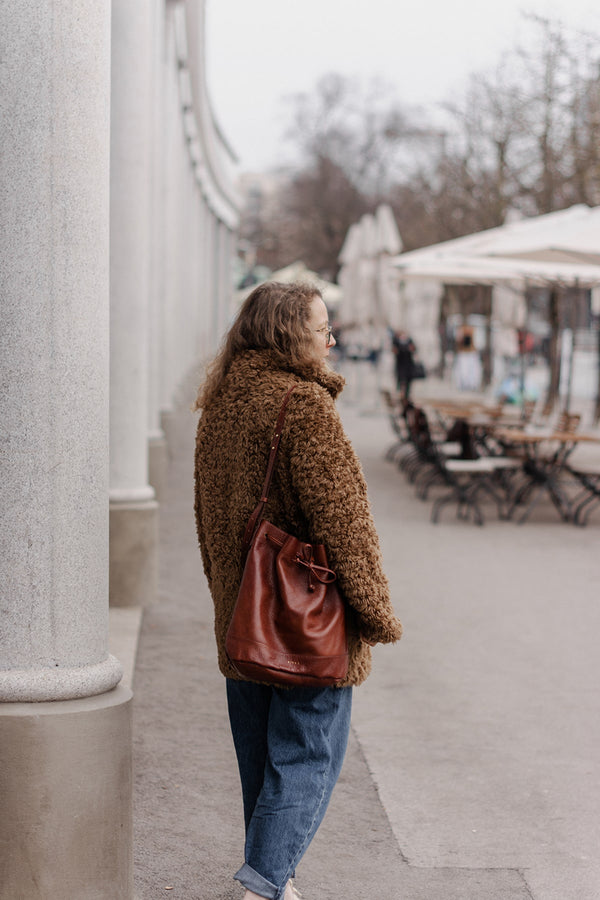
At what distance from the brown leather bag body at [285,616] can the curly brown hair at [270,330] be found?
233mm

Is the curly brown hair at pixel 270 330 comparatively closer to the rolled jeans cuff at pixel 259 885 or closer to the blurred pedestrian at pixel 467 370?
the rolled jeans cuff at pixel 259 885

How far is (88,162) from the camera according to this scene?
3.12m

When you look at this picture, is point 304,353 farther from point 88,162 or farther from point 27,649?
point 27,649

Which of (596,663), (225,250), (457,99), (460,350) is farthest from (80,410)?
(225,250)

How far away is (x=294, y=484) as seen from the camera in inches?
115

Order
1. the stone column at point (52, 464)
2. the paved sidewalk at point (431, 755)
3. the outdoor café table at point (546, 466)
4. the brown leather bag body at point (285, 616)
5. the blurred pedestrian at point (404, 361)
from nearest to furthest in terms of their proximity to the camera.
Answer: the brown leather bag body at point (285, 616) < the stone column at point (52, 464) < the paved sidewalk at point (431, 755) < the outdoor café table at point (546, 466) < the blurred pedestrian at point (404, 361)

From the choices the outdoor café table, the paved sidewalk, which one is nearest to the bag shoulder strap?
the paved sidewalk

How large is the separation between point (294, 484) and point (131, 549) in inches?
168

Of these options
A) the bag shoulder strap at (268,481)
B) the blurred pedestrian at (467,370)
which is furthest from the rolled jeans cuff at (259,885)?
the blurred pedestrian at (467,370)

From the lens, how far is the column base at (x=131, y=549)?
7027mm

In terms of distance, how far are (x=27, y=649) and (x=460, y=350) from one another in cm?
2680

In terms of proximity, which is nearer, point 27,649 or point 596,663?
point 27,649

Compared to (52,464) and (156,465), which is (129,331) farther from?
(52,464)

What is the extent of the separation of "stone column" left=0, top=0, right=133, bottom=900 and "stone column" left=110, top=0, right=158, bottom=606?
3.91 m
